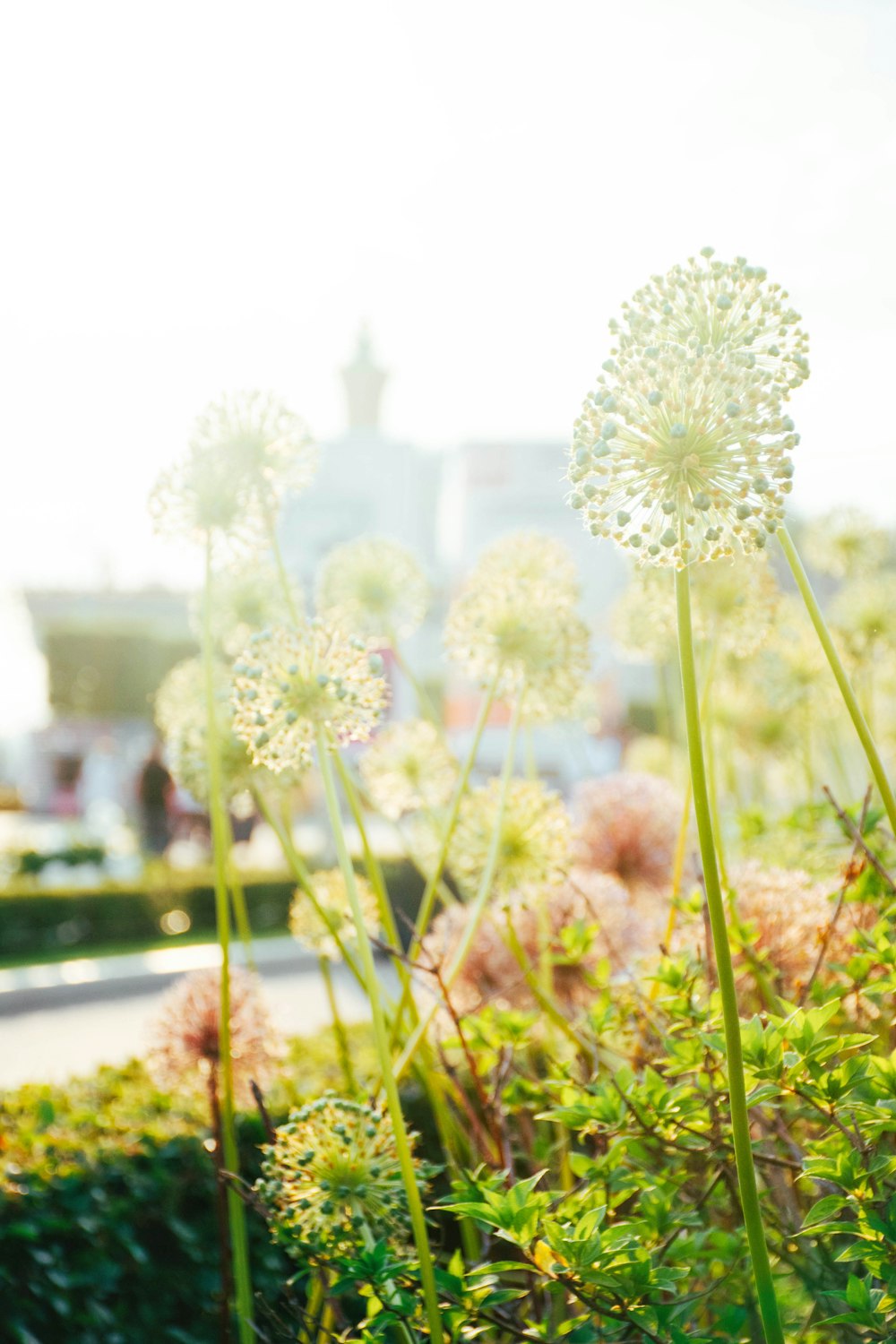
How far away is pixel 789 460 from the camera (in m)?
1.13

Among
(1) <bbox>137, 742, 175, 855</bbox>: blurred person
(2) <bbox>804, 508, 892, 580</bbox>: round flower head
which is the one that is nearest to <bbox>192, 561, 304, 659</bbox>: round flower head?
(2) <bbox>804, 508, 892, 580</bbox>: round flower head

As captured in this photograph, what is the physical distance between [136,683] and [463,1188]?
24665mm

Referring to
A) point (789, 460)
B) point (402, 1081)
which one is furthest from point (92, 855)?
point (789, 460)

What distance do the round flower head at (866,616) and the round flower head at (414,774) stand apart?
4.64 ft

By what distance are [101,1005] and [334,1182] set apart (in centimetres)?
732

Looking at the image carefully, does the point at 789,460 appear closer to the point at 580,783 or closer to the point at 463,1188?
the point at 463,1188

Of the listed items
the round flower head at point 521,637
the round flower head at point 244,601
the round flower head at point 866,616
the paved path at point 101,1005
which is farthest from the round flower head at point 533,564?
the paved path at point 101,1005

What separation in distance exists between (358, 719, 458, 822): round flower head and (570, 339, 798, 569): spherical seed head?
1.02 meters

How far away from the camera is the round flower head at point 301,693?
1.44 metres

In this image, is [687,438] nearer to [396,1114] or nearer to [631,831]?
[396,1114]

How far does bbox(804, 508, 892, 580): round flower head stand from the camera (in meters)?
3.74

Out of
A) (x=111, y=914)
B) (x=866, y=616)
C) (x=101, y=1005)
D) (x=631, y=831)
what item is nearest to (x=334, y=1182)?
(x=631, y=831)

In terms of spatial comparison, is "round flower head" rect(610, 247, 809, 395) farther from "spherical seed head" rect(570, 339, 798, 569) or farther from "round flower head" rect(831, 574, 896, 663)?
"round flower head" rect(831, 574, 896, 663)

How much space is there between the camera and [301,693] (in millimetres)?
1452
